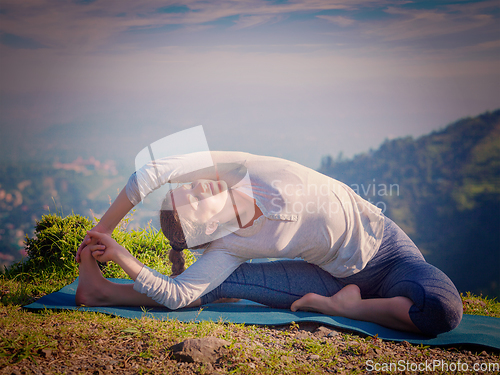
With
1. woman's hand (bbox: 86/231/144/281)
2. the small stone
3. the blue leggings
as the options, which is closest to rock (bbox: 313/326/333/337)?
the blue leggings

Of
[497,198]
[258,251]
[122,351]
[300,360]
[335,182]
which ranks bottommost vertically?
[497,198]

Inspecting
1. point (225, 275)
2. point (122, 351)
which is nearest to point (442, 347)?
point (225, 275)

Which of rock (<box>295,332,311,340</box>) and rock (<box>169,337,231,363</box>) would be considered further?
rock (<box>295,332,311,340</box>)

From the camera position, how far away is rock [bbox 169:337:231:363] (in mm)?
1644

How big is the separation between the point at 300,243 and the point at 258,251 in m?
0.27

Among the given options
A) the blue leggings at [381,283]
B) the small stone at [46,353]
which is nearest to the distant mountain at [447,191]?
the blue leggings at [381,283]

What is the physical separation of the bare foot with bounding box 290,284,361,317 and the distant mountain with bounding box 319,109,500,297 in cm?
910

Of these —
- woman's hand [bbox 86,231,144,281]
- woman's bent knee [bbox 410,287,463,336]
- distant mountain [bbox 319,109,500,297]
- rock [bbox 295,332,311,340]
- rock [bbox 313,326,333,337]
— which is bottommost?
distant mountain [bbox 319,109,500,297]

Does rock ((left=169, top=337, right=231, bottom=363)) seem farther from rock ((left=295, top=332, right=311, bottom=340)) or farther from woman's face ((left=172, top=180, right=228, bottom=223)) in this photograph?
woman's face ((left=172, top=180, right=228, bottom=223))

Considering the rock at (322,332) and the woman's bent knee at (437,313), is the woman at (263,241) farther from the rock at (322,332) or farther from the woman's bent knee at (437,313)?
the rock at (322,332)

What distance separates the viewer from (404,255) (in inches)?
92.2

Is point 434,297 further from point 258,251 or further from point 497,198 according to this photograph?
point 497,198

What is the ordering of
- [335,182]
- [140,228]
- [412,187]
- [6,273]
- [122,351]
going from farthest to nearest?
[412,187] → [140,228] → [6,273] → [335,182] → [122,351]

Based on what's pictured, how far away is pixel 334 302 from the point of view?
2.32 m
